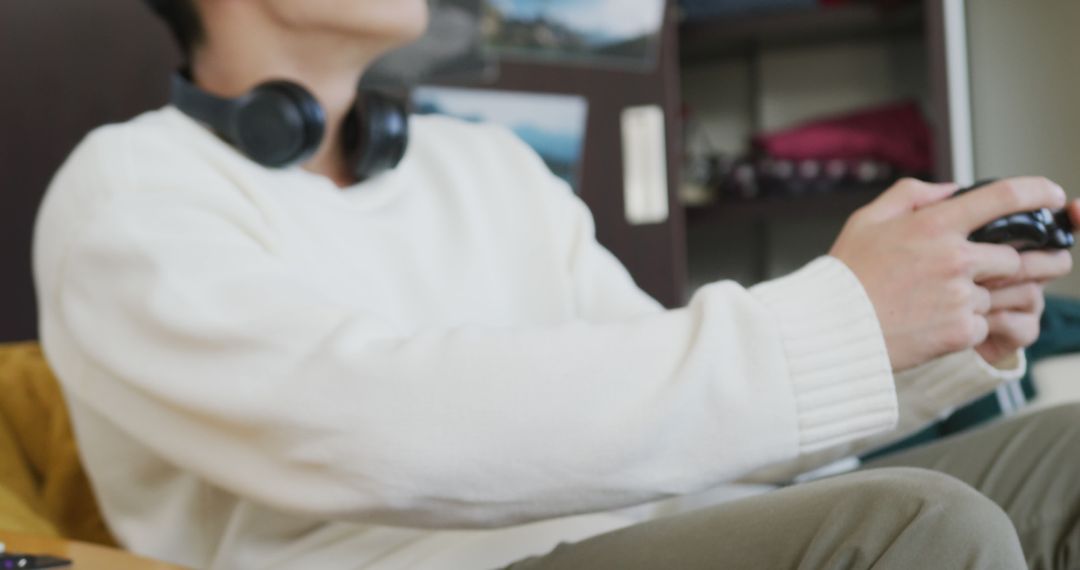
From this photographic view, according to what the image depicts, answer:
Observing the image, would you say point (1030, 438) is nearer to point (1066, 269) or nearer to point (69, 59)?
point (1066, 269)

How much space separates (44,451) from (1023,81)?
2039 mm

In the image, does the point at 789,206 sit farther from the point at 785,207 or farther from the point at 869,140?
the point at 869,140

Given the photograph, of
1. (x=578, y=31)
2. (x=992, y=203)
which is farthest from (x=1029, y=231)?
(x=578, y=31)

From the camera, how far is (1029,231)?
90 centimetres

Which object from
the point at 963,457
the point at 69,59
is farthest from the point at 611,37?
the point at 963,457

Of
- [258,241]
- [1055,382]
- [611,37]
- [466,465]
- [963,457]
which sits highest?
[611,37]

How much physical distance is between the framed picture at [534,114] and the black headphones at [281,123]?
82 cm

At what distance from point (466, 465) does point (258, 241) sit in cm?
31

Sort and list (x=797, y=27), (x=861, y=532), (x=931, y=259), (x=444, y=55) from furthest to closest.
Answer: (x=797, y=27)
(x=444, y=55)
(x=931, y=259)
(x=861, y=532)

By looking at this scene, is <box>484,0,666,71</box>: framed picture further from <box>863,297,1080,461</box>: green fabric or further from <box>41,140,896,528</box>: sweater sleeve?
<box>41,140,896,528</box>: sweater sleeve

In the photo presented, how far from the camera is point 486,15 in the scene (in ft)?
6.85

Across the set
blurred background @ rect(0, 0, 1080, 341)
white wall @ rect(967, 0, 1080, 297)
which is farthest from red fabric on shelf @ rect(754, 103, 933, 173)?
white wall @ rect(967, 0, 1080, 297)

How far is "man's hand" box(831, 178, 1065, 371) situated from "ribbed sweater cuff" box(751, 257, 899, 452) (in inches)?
1.0

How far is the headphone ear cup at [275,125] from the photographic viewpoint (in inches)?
40.3
